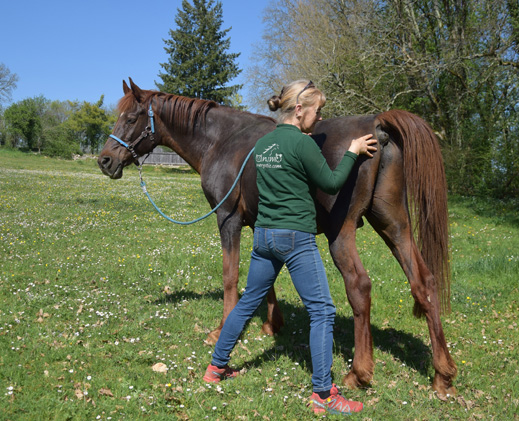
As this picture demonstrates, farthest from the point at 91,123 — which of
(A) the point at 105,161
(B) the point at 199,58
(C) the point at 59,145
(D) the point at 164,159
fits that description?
(A) the point at 105,161

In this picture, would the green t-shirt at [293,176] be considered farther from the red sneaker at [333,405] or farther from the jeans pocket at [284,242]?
the red sneaker at [333,405]

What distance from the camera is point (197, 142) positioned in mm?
5672

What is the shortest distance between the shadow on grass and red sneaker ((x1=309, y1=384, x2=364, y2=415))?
95 cm

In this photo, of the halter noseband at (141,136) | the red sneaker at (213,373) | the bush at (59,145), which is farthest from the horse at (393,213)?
the bush at (59,145)

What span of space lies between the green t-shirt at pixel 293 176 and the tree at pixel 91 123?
6999 centimetres

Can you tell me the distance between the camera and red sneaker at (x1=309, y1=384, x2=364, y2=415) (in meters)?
3.54

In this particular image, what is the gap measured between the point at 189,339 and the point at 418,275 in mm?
2677

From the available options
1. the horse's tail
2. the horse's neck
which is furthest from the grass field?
the horse's neck

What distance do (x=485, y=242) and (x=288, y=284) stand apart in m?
6.25

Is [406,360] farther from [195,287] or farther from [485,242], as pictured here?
[485,242]

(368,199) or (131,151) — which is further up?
(131,151)

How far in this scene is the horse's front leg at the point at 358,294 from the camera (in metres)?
3.94

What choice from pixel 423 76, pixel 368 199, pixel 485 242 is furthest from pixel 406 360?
pixel 423 76

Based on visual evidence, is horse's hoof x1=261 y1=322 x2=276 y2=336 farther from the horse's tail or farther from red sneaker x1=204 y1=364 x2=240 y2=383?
the horse's tail
